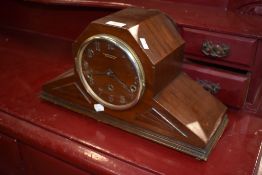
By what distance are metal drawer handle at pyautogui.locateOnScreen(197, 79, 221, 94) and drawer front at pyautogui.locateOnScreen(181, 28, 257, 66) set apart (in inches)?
2.4

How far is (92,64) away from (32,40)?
2.06 feet

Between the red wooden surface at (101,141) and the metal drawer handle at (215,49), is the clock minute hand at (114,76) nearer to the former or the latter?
the red wooden surface at (101,141)

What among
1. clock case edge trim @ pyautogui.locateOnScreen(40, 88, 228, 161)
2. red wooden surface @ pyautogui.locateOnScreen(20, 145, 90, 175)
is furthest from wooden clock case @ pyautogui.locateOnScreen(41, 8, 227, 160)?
red wooden surface @ pyautogui.locateOnScreen(20, 145, 90, 175)

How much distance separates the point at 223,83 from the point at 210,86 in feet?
0.12

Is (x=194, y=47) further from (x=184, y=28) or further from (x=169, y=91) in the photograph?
(x=169, y=91)

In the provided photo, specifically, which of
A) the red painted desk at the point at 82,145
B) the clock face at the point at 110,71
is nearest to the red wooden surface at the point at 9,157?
the red painted desk at the point at 82,145

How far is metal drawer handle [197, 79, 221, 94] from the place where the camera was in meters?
0.87

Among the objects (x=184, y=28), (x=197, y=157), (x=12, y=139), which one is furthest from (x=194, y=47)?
(x=12, y=139)

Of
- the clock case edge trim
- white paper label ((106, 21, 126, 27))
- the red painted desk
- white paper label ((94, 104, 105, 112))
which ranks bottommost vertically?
the red painted desk

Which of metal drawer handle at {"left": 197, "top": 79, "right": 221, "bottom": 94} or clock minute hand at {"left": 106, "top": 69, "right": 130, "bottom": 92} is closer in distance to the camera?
clock minute hand at {"left": 106, "top": 69, "right": 130, "bottom": 92}

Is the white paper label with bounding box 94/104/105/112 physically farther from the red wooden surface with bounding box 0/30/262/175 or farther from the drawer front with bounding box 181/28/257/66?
the drawer front with bounding box 181/28/257/66

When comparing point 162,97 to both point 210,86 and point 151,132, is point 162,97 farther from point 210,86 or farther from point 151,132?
point 210,86

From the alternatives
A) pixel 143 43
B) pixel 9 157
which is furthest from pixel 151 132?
pixel 9 157

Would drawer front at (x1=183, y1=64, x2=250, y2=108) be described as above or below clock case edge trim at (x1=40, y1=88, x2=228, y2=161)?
above
